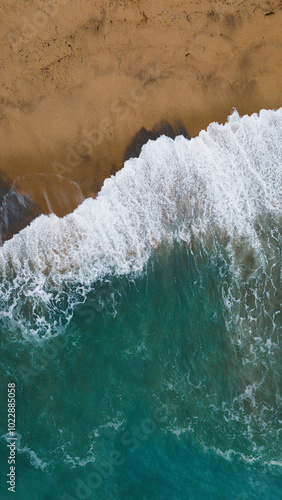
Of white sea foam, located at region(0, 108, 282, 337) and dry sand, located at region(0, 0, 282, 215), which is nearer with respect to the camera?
dry sand, located at region(0, 0, 282, 215)

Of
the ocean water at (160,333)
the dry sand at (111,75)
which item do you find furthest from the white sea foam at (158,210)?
the dry sand at (111,75)

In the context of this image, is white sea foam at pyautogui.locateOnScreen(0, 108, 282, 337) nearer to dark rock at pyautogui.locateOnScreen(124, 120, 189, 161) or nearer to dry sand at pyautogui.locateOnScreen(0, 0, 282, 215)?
dark rock at pyautogui.locateOnScreen(124, 120, 189, 161)

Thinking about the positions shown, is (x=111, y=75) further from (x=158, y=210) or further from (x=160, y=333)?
(x=160, y=333)

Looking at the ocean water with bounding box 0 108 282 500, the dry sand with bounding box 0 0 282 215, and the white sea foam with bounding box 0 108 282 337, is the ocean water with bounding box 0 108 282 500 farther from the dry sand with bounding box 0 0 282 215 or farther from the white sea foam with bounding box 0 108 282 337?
the dry sand with bounding box 0 0 282 215

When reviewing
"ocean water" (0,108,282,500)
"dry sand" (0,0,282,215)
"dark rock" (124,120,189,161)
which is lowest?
"ocean water" (0,108,282,500)

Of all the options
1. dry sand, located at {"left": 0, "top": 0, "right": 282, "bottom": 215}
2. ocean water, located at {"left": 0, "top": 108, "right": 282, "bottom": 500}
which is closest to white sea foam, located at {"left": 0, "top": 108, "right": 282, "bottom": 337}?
ocean water, located at {"left": 0, "top": 108, "right": 282, "bottom": 500}

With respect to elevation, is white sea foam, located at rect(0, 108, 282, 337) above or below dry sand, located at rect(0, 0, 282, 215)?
below

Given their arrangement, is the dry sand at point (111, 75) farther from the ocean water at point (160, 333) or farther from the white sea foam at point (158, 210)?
the ocean water at point (160, 333)
